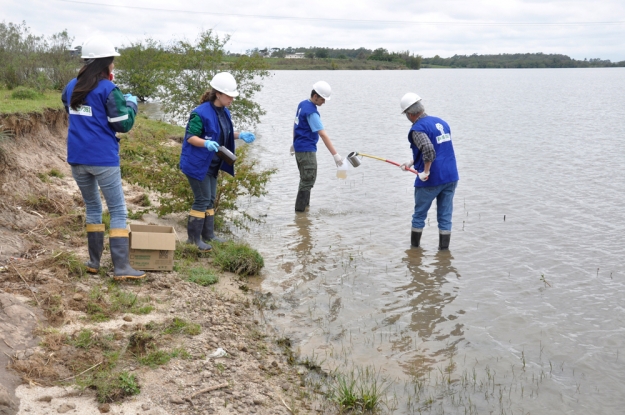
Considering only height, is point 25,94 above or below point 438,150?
above

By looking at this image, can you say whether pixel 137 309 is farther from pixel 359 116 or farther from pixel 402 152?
pixel 359 116

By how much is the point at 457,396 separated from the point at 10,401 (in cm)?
335

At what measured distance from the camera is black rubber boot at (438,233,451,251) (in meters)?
8.97

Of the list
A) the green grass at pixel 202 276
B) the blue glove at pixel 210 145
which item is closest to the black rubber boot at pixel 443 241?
the green grass at pixel 202 276

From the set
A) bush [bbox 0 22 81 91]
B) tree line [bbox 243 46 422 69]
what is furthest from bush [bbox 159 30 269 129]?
tree line [bbox 243 46 422 69]

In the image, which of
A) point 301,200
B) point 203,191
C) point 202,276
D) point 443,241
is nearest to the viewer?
point 202,276

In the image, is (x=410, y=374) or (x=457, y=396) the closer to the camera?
(x=457, y=396)

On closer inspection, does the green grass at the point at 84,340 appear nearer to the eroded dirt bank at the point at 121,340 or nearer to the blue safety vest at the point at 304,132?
the eroded dirt bank at the point at 121,340

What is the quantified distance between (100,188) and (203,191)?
183 cm

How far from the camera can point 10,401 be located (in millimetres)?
3836

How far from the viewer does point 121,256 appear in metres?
6.24

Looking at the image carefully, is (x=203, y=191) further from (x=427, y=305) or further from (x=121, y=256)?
(x=427, y=305)

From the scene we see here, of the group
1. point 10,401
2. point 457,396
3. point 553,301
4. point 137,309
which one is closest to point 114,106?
point 137,309

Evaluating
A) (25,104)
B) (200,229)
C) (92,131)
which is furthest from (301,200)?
(92,131)
